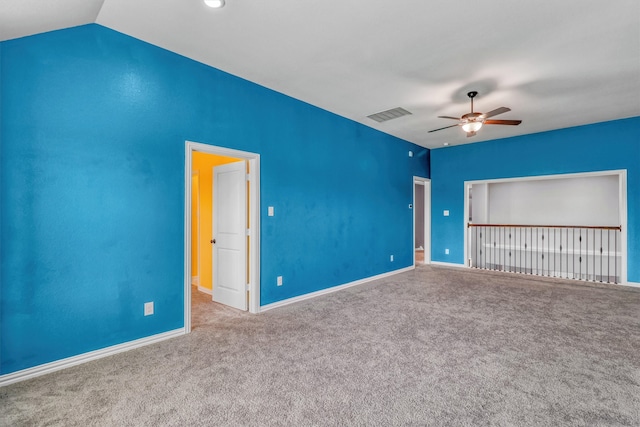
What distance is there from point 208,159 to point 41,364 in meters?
3.30

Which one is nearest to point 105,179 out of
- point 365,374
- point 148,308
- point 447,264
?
point 148,308

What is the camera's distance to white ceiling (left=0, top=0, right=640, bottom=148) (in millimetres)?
2434

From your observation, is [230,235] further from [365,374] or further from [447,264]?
[447,264]

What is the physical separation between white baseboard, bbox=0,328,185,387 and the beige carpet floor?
0.29ft

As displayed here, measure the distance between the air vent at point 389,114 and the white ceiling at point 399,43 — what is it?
298mm

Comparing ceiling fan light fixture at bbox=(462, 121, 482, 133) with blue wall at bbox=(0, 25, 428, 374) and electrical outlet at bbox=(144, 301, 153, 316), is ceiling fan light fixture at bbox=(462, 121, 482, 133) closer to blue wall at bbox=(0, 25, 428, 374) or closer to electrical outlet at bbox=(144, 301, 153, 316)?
blue wall at bbox=(0, 25, 428, 374)

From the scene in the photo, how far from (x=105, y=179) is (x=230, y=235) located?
1750 mm

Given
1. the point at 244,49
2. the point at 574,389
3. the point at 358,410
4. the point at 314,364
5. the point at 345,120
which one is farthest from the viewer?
the point at 345,120

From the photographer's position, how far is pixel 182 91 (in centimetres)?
324

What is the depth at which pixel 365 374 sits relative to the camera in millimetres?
2359

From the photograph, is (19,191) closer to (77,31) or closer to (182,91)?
(77,31)

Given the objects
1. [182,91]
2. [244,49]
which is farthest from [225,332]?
[244,49]

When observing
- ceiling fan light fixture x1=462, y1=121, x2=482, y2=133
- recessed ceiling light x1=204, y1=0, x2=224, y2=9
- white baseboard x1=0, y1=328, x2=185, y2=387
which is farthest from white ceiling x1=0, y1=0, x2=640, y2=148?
white baseboard x1=0, y1=328, x2=185, y2=387

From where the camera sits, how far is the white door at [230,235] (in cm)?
395
